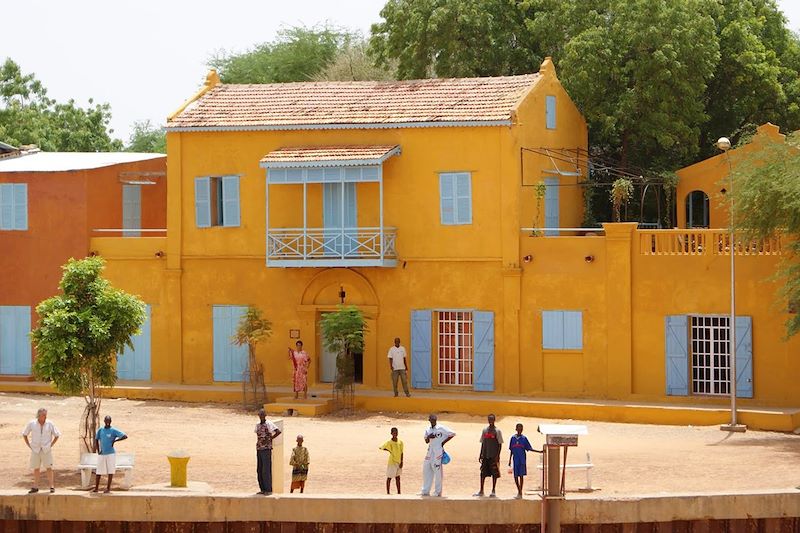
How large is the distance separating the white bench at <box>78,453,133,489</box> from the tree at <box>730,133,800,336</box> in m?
12.5

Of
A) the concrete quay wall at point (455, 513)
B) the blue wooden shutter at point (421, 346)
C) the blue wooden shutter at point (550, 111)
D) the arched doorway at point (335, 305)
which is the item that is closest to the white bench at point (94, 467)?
the concrete quay wall at point (455, 513)

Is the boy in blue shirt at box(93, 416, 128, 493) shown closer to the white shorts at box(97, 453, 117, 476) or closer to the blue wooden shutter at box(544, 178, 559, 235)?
the white shorts at box(97, 453, 117, 476)

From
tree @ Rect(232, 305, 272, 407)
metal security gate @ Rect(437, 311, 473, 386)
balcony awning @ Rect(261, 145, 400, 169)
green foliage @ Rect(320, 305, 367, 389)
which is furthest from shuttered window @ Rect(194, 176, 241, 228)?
metal security gate @ Rect(437, 311, 473, 386)

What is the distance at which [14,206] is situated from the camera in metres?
35.7

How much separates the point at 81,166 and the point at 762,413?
1641cm

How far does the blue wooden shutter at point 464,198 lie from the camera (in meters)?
33.0

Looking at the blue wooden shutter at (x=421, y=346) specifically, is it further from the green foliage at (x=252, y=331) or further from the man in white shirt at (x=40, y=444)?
the man in white shirt at (x=40, y=444)

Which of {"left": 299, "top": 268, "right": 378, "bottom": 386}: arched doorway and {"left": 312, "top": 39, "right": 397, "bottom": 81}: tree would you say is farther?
{"left": 312, "top": 39, "right": 397, "bottom": 81}: tree

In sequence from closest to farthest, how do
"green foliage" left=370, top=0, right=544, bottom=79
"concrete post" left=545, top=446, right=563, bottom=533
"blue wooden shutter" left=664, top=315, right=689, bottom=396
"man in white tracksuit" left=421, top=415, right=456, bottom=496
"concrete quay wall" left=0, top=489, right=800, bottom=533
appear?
"concrete post" left=545, top=446, right=563, bottom=533 < "concrete quay wall" left=0, top=489, right=800, bottom=533 < "man in white tracksuit" left=421, top=415, right=456, bottom=496 < "blue wooden shutter" left=664, top=315, right=689, bottom=396 < "green foliage" left=370, top=0, right=544, bottom=79

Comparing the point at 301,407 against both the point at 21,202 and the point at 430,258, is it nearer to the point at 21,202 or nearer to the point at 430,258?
the point at 430,258

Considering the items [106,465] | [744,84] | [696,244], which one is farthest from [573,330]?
[106,465]

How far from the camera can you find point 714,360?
3125cm

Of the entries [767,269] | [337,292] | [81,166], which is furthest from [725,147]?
[81,166]

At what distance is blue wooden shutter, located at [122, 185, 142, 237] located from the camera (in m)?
36.8
